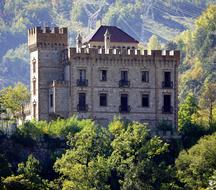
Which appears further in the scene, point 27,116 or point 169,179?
point 27,116

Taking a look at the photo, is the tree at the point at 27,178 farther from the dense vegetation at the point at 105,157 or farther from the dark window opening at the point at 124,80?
the dark window opening at the point at 124,80

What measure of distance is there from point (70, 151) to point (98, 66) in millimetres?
10951

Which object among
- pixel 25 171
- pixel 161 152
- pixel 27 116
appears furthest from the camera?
pixel 27 116

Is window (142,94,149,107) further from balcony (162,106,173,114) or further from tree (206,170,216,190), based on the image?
tree (206,170,216,190)

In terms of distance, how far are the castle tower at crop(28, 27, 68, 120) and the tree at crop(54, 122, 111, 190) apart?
6.90 m

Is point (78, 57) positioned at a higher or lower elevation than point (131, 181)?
higher

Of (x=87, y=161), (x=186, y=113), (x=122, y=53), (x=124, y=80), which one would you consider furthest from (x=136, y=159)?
(x=186, y=113)

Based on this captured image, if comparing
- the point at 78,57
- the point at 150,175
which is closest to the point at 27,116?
the point at 78,57

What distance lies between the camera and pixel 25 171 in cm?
12562

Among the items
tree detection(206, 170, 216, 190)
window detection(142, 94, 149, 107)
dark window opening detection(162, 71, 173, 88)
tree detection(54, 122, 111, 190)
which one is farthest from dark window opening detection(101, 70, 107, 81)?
tree detection(206, 170, 216, 190)

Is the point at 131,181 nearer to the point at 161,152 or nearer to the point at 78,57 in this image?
the point at 161,152

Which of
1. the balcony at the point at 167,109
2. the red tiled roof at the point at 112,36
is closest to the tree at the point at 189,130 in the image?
the balcony at the point at 167,109

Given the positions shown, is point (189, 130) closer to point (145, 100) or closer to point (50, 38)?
point (145, 100)

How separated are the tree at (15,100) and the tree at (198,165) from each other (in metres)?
20.1
